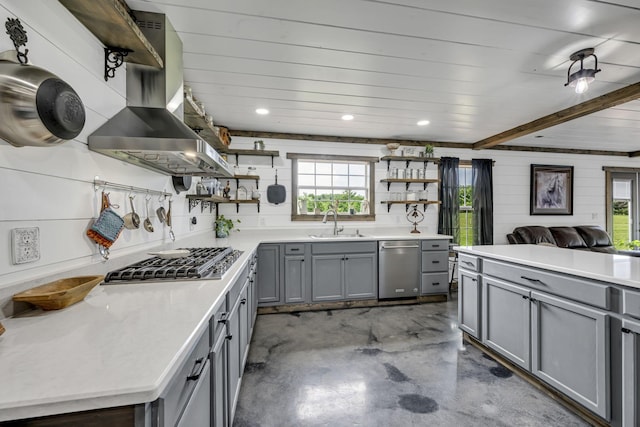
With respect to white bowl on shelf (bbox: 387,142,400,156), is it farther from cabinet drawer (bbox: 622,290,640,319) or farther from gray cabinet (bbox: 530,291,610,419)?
cabinet drawer (bbox: 622,290,640,319)

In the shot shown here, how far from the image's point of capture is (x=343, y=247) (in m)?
3.55

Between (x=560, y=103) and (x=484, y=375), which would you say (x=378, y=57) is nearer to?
(x=560, y=103)

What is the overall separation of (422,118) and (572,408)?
2939mm

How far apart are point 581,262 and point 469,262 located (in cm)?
78

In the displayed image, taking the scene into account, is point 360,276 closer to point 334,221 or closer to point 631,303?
point 334,221

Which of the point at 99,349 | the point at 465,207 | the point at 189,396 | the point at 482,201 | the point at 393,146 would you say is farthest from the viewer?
the point at 465,207

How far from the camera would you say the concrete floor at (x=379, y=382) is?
1.70 meters

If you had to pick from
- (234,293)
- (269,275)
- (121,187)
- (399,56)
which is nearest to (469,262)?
(399,56)

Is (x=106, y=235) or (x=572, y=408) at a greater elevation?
(x=106, y=235)

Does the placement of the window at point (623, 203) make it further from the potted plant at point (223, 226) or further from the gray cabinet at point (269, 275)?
the potted plant at point (223, 226)

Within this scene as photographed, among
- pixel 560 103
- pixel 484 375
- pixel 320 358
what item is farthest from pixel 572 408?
pixel 560 103

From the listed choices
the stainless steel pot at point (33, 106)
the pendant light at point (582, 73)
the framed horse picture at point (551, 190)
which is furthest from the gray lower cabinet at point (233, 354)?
the framed horse picture at point (551, 190)

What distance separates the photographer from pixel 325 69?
2242mm

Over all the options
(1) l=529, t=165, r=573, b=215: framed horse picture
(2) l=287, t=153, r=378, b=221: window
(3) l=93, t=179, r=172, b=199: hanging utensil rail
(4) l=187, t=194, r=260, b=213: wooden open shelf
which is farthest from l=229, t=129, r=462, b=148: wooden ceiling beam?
(3) l=93, t=179, r=172, b=199: hanging utensil rail
